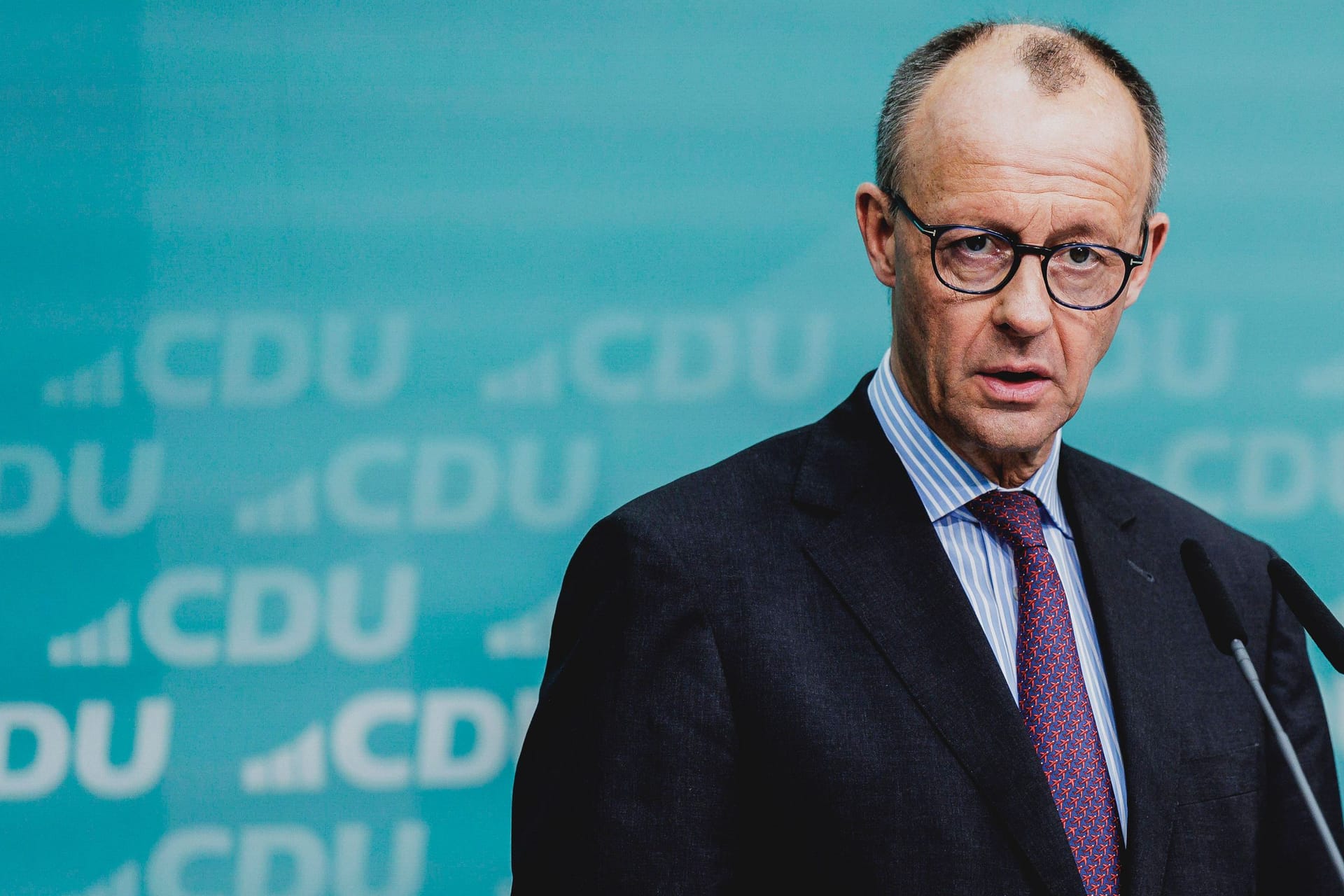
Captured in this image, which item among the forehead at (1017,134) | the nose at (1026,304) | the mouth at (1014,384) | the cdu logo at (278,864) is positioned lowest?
the cdu logo at (278,864)

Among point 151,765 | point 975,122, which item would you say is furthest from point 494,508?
point 975,122

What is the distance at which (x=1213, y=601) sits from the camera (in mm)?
1098

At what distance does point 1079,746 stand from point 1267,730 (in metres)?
0.31

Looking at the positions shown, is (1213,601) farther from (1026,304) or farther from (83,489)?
(83,489)

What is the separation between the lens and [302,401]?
180 cm

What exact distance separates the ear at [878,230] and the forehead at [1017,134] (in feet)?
0.21

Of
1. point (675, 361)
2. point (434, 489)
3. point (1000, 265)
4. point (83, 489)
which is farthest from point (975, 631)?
point (83, 489)

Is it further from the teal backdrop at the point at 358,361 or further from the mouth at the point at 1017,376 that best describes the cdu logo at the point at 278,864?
the mouth at the point at 1017,376

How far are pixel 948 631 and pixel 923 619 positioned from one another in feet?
0.09

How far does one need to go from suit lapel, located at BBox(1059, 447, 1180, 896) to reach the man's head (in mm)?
150

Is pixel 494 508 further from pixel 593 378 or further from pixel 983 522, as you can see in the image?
pixel 983 522

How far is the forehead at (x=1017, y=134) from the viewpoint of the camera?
4.14 feet

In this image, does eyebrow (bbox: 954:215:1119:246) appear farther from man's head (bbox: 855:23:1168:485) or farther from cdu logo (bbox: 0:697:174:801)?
cdu logo (bbox: 0:697:174:801)

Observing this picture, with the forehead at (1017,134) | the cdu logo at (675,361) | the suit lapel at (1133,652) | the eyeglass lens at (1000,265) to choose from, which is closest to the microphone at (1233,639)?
the suit lapel at (1133,652)
